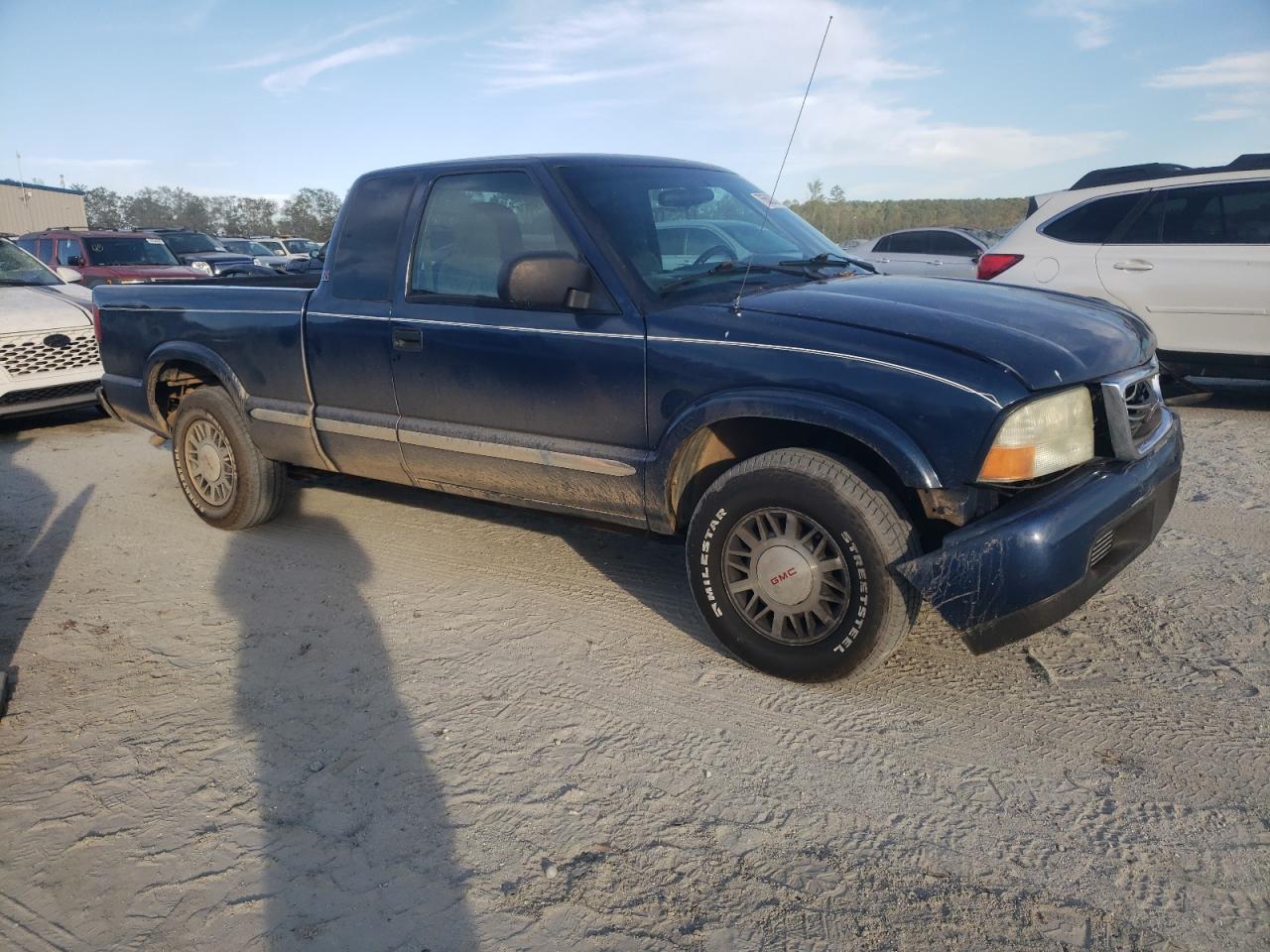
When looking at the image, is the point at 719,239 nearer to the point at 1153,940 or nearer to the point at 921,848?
the point at 921,848

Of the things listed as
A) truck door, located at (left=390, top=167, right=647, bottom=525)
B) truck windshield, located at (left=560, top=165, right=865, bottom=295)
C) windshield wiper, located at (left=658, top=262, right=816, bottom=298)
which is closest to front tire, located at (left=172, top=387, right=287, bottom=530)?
truck door, located at (left=390, top=167, right=647, bottom=525)

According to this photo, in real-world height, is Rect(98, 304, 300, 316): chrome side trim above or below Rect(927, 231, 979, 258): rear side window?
below

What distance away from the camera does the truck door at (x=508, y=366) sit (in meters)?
3.52

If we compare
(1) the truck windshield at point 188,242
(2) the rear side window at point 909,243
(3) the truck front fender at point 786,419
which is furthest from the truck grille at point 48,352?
(1) the truck windshield at point 188,242

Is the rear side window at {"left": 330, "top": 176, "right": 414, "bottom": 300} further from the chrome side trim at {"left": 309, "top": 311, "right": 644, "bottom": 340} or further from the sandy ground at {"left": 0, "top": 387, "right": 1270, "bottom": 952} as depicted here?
the sandy ground at {"left": 0, "top": 387, "right": 1270, "bottom": 952}

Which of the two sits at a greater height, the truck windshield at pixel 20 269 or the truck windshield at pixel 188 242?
the truck windshield at pixel 188 242

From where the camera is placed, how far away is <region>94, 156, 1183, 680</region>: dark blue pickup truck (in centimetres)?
284

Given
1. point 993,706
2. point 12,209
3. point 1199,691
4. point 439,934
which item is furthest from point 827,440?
point 12,209

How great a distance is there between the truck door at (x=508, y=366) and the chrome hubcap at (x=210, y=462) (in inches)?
57.6

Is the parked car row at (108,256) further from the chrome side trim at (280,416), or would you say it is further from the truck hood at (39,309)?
the chrome side trim at (280,416)

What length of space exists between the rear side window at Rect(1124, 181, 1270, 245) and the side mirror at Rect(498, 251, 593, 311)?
5582 mm

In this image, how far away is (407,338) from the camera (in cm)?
406

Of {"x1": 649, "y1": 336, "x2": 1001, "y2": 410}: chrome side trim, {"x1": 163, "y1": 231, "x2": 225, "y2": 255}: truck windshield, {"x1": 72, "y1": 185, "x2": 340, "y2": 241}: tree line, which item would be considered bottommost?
{"x1": 649, "y1": 336, "x2": 1001, "y2": 410}: chrome side trim

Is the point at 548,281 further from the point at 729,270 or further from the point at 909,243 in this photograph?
the point at 909,243
